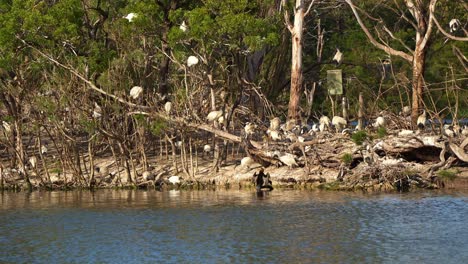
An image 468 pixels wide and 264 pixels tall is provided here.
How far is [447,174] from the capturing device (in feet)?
99.8

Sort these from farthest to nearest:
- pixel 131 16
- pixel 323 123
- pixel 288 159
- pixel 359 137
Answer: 1. pixel 323 123
2. pixel 131 16
3. pixel 288 159
4. pixel 359 137

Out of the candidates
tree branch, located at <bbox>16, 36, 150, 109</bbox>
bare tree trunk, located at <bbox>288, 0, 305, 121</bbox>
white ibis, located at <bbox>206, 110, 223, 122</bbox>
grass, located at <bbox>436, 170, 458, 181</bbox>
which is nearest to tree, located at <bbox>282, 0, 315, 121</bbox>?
bare tree trunk, located at <bbox>288, 0, 305, 121</bbox>

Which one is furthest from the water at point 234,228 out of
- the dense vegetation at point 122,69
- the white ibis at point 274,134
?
the dense vegetation at point 122,69

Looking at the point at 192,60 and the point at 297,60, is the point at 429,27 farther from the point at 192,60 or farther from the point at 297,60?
the point at 192,60

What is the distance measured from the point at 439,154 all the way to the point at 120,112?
9.68 meters

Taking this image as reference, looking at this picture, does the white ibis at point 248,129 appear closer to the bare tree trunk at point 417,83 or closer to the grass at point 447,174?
the bare tree trunk at point 417,83

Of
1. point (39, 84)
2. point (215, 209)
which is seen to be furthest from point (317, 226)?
point (39, 84)

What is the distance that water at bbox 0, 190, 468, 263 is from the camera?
21.1m

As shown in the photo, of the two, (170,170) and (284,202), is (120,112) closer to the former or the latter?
(170,170)

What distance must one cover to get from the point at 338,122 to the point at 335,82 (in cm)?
313

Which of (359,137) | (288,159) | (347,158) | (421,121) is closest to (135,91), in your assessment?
(288,159)

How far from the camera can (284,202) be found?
95.8 feet

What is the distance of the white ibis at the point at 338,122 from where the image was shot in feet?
110

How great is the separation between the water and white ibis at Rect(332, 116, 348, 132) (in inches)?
121
